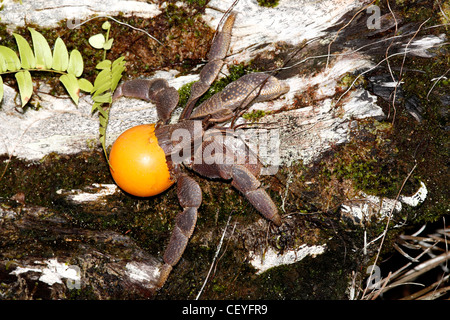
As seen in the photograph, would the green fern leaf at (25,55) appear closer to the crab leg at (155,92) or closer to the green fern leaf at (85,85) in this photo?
the green fern leaf at (85,85)

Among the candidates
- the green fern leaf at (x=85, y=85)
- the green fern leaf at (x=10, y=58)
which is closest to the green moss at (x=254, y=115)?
the green fern leaf at (x=85, y=85)

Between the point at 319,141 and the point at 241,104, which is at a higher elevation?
the point at 241,104

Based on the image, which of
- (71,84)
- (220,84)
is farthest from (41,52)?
(220,84)

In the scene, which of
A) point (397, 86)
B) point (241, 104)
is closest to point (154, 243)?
point (241, 104)

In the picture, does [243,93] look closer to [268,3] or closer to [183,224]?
[268,3]

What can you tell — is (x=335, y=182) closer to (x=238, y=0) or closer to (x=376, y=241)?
(x=376, y=241)
